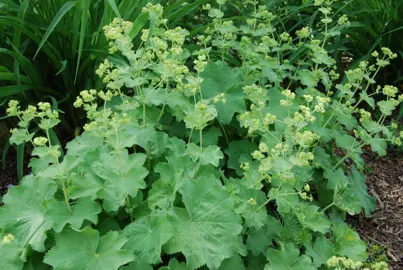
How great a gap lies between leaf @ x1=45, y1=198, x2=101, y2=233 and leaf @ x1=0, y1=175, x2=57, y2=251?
5 cm

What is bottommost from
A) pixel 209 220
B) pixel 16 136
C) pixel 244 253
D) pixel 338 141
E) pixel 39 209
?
pixel 338 141

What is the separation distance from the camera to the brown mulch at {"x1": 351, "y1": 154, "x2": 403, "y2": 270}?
7.72ft

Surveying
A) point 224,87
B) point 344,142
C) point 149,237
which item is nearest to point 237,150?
point 224,87

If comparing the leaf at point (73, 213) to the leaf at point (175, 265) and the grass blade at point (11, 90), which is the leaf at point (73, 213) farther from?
the grass blade at point (11, 90)

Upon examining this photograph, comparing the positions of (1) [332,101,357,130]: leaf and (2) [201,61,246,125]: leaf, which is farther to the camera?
(1) [332,101,357,130]: leaf

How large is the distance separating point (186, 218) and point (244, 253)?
228mm

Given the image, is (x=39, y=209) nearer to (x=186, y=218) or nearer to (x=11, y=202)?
(x=11, y=202)

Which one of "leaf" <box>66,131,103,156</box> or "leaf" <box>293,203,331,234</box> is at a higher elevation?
"leaf" <box>66,131,103,156</box>

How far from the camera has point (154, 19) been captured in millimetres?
1983

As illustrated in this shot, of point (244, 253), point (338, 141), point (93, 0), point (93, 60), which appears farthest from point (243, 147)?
point (93, 0)

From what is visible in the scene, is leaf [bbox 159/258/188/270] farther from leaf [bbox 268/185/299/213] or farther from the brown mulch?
the brown mulch

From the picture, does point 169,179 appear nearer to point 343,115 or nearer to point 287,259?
point 287,259

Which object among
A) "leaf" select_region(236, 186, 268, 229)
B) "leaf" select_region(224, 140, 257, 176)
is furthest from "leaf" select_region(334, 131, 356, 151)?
"leaf" select_region(236, 186, 268, 229)

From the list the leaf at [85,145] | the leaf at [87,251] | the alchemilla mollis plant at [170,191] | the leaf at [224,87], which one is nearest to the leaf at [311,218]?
the alchemilla mollis plant at [170,191]
